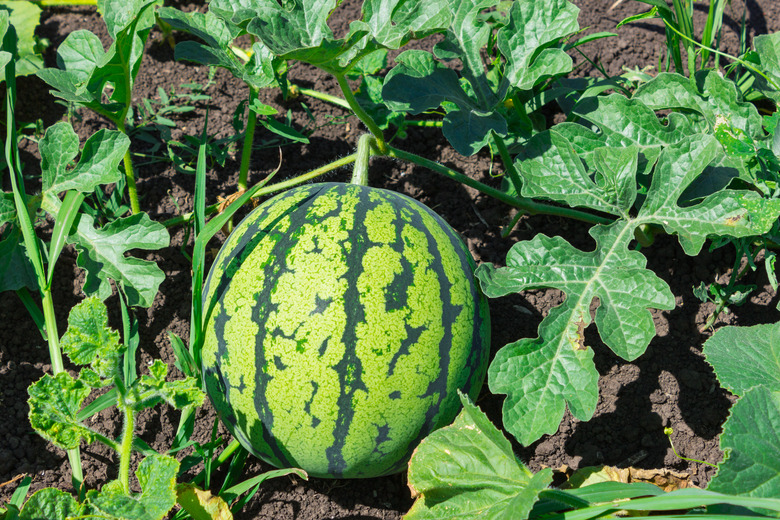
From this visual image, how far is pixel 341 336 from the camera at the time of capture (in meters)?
1.85

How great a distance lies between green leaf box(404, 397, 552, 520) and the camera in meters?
1.84

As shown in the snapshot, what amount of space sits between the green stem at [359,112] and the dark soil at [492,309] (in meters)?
0.52

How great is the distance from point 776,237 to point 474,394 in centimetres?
117

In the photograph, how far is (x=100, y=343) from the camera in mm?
1840

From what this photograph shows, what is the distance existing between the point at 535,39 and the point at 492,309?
1.01m

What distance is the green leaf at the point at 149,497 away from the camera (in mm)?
1700

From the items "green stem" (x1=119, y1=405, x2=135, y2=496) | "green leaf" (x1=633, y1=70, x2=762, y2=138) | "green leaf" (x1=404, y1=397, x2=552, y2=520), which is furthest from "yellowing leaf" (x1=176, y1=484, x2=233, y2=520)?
"green leaf" (x1=633, y1=70, x2=762, y2=138)

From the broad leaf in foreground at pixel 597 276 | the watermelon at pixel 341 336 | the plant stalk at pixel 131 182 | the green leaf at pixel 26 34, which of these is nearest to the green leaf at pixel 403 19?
the watermelon at pixel 341 336

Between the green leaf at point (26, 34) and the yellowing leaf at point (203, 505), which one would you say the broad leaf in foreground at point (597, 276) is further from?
the green leaf at point (26, 34)

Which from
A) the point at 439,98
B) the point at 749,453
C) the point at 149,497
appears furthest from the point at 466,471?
the point at 439,98

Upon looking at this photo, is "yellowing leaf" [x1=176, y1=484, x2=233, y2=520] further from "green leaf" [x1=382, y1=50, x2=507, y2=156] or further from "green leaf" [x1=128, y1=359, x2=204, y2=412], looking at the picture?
"green leaf" [x1=382, y1=50, x2=507, y2=156]

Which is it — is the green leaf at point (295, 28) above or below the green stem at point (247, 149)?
above

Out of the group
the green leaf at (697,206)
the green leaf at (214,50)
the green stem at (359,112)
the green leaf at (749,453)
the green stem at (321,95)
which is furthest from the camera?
the green stem at (321,95)

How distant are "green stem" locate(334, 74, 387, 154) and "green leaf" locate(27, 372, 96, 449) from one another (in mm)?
1148
